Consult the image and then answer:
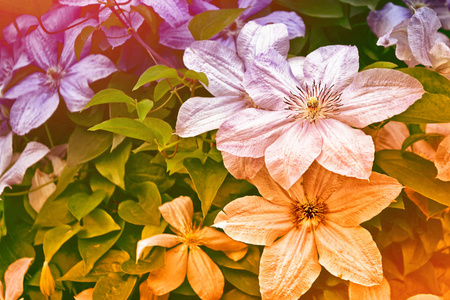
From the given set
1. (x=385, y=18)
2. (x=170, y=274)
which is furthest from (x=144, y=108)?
(x=385, y=18)

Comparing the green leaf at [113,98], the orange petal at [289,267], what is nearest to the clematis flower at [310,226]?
the orange petal at [289,267]

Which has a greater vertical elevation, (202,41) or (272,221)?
(202,41)

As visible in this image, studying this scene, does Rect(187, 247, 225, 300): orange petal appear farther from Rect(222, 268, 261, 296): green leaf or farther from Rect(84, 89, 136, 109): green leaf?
Rect(84, 89, 136, 109): green leaf

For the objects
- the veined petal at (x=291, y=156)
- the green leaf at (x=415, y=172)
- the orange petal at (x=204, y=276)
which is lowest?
the orange petal at (x=204, y=276)

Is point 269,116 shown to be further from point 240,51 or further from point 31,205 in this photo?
point 31,205

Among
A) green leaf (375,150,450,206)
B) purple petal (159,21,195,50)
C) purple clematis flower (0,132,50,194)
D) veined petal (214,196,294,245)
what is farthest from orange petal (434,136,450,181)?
purple clematis flower (0,132,50,194)

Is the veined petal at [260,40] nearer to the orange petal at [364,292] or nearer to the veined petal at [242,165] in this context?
the veined petal at [242,165]

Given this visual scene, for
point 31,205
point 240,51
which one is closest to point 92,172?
point 31,205
